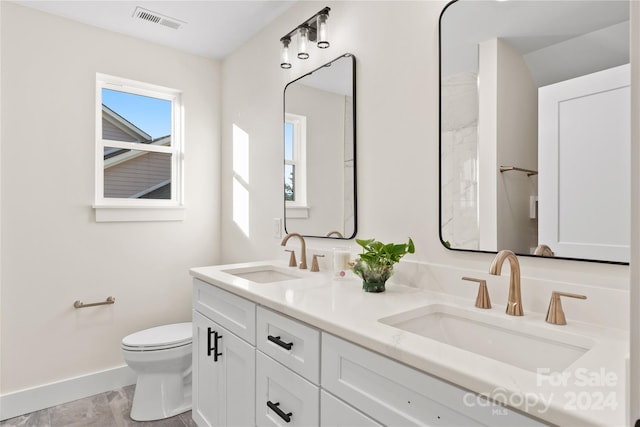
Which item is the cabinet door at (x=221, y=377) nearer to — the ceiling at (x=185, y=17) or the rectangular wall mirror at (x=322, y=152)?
the rectangular wall mirror at (x=322, y=152)

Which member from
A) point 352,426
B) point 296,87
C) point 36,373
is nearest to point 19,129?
point 36,373

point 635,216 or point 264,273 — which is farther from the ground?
point 635,216

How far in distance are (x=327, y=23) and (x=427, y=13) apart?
651 millimetres

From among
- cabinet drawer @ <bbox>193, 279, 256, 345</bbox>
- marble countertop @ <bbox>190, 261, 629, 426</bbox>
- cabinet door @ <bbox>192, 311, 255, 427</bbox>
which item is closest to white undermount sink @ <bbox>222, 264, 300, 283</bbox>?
cabinet drawer @ <bbox>193, 279, 256, 345</bbox>

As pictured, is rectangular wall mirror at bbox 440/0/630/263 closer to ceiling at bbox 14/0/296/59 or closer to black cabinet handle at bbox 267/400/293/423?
black cabinet handle at bbox 267/400/293/423

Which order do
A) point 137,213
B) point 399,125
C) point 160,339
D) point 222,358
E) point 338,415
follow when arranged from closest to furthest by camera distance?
point 338,415
point 399,125
point 222,358
point 160,339
point 137,213

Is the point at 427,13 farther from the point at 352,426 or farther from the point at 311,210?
the point at 352,426

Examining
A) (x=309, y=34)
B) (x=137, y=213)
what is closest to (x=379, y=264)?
(x=309, y=34)

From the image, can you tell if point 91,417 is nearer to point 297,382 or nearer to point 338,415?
point 297,382

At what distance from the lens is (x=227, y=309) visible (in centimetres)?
168

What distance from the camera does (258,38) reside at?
258 cm

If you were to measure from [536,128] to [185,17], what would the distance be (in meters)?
2.17

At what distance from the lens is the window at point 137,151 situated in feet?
8.51

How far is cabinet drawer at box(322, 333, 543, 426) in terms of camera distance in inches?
29.3
